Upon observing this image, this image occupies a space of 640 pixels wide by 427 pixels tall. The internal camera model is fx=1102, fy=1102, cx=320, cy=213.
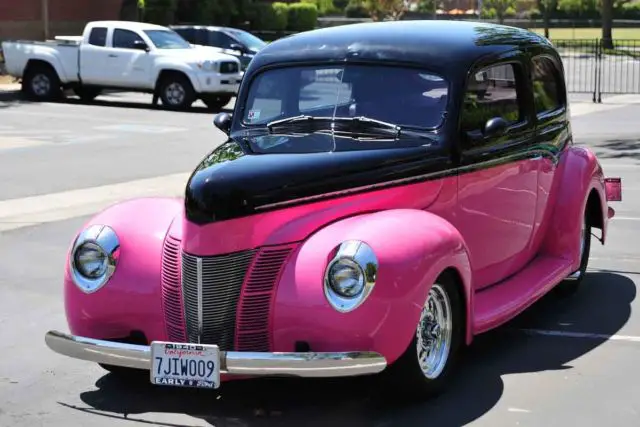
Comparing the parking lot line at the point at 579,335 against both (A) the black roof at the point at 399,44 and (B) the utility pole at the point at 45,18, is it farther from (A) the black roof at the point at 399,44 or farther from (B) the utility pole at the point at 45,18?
(B) the utility pole at the point at 45,18

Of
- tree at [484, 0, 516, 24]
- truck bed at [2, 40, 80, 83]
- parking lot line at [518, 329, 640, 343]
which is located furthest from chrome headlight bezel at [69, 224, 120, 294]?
tree at [484, 0, 516, 24]

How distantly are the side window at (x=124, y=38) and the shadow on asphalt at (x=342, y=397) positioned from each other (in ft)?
64.0

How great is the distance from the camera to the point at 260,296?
541 centimetres

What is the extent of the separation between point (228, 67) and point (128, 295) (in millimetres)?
19382

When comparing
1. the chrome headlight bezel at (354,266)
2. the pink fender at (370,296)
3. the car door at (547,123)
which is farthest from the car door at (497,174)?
the chrome headlight bezel at (354,266)

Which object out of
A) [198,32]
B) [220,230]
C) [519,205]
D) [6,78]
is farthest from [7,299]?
[6,78]

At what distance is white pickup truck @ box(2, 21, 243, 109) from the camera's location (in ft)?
80.4

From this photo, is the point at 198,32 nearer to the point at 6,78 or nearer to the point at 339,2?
the point at 6,78

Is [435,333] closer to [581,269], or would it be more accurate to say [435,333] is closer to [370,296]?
[370,296]

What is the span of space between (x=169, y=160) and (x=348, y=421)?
11.2 meters

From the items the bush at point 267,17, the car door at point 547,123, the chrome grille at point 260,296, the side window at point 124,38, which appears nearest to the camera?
the chrome grille at point 260,296

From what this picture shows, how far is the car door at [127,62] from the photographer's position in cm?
2492

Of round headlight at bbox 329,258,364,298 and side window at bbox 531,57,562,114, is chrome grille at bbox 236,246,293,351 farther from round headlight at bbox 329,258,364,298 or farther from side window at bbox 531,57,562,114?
side window at bbox 531,57,562,114

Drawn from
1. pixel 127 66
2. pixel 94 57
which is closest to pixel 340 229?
pixel 127 66
